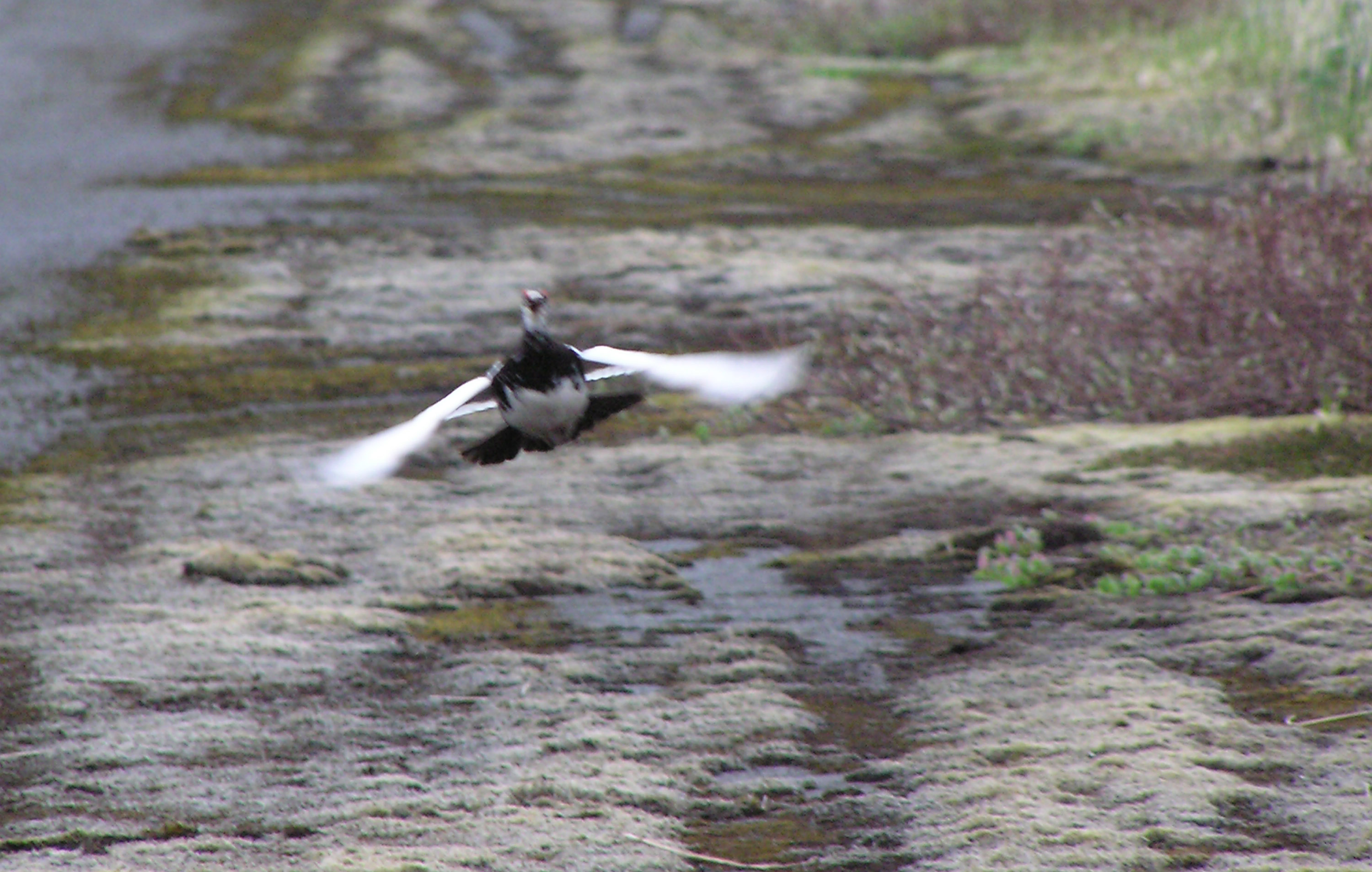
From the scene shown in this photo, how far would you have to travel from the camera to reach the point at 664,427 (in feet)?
19.8

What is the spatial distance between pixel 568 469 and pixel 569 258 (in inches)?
115

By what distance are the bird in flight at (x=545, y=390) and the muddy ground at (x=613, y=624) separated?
699 mm

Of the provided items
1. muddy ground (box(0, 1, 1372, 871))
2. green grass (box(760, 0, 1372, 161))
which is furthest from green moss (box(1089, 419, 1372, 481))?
green grass (box(760, 0, 1372, 161))

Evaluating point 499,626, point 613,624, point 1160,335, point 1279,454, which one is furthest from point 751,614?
point 1160,335

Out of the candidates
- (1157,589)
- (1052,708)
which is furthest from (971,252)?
(1052,708)

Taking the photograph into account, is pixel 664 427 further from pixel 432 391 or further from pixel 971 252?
pixel 971 252

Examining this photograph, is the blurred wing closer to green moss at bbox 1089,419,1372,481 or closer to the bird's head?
the bird's head

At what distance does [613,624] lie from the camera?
433 centimetres

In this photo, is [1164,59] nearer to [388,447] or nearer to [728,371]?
[728,371]

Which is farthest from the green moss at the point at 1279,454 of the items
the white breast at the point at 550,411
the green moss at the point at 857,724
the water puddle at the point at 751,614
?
the white breast at the point at 550,411

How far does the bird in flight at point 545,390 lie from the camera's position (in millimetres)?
3074

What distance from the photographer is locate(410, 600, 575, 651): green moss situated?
13.9 ft

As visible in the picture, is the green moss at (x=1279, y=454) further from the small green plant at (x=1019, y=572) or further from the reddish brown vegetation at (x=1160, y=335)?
the small green plant at (x=1019, y=572)

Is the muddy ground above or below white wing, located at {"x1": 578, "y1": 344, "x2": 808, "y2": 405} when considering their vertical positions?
below
